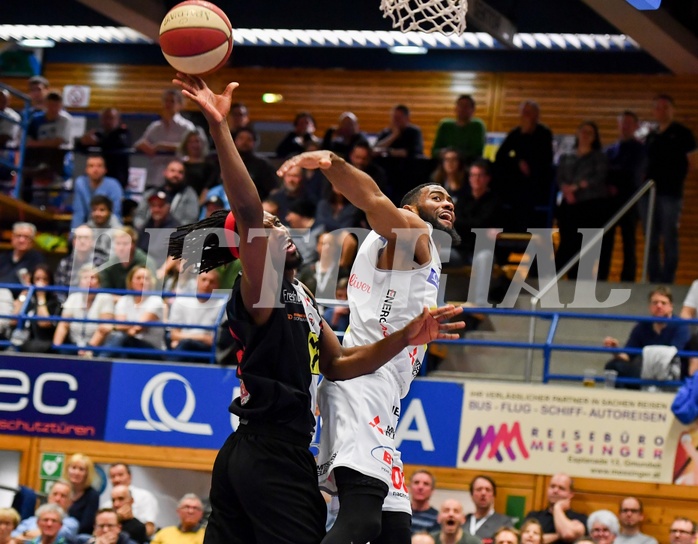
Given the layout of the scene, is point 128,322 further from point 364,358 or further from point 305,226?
point 364,358

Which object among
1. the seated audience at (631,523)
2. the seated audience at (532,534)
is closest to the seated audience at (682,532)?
the seated audience at (631,523)

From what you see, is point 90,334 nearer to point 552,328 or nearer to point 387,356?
point 552,328

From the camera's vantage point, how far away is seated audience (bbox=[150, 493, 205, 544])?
33.4 feet

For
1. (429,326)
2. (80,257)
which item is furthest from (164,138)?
(429,326)

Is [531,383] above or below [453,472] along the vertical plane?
above

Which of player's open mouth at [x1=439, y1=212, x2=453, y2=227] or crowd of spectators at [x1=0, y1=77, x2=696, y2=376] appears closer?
A: player's open mouth at [x1=439, y1=212, x2=453, y2=227]

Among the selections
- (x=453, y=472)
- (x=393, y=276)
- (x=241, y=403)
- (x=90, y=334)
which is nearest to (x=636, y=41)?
(x=453, y=472)

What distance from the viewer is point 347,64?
18094 mm

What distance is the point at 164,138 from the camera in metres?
15.0

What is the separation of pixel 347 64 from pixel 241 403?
1330cm

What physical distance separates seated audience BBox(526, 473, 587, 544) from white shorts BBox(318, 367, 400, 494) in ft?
14.7

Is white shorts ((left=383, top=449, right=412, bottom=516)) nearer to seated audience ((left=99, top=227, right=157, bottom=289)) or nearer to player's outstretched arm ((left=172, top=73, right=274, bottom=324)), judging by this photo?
player's outstretched arm ((left=172, top=73, right=274, bottom=324))

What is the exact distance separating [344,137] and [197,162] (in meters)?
1.79

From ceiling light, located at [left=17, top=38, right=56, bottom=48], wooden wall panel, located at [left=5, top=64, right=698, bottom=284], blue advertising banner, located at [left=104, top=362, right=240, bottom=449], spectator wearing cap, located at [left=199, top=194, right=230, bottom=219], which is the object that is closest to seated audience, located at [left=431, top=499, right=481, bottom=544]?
blue advertising banner, located at [left=104, top=362, right=240, bottom=449]
